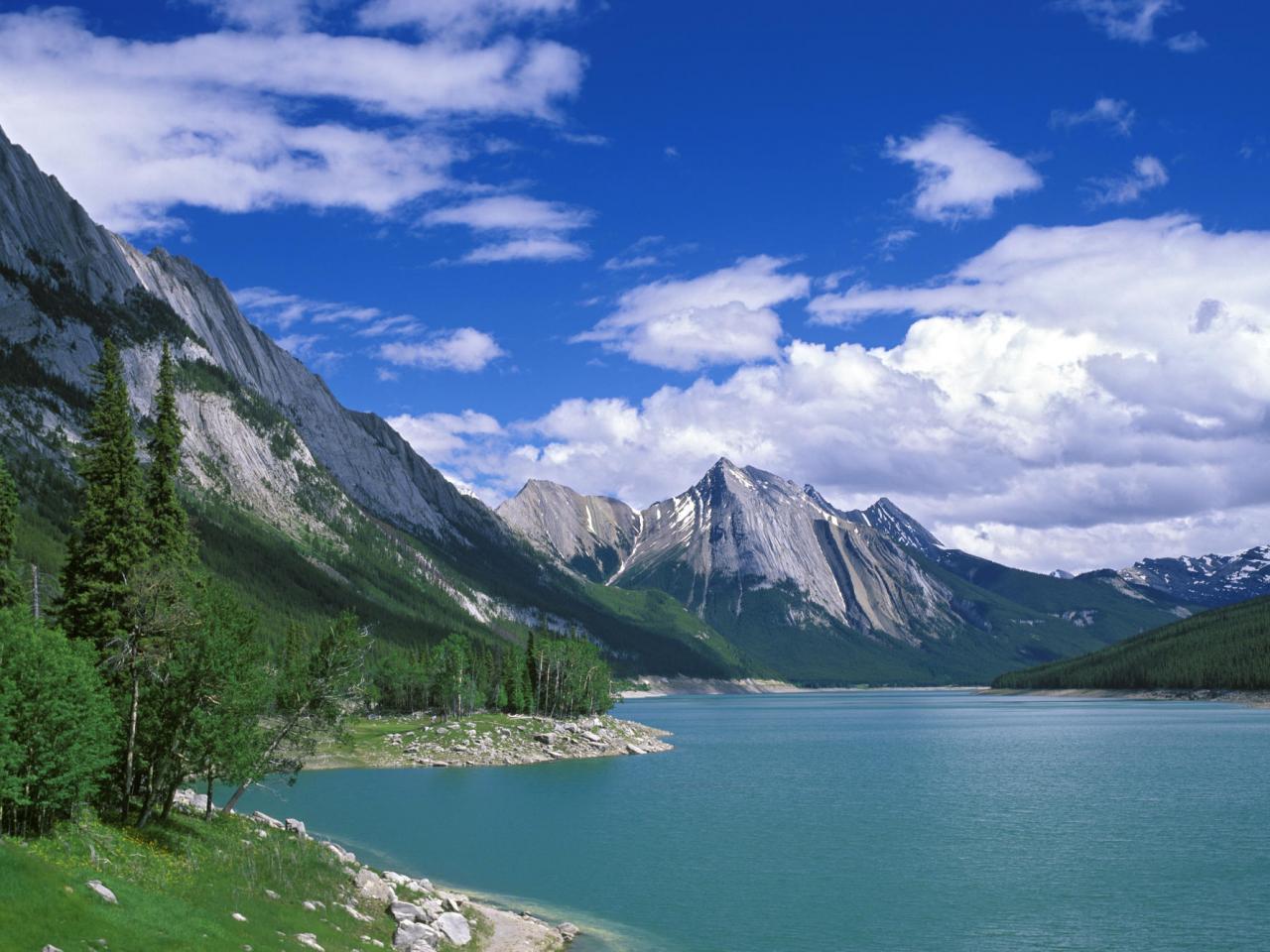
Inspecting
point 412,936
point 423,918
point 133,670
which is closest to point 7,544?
point 133,670

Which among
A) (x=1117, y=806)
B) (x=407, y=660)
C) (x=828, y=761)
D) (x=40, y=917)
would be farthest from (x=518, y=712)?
(x=40, y=917)

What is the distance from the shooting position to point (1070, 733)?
16625 centimetres

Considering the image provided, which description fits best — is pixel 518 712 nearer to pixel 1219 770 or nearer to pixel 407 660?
pixel 407 660

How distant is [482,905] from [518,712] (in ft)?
372

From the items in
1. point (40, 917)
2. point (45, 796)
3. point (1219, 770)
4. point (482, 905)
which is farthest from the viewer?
point (1219, 770)

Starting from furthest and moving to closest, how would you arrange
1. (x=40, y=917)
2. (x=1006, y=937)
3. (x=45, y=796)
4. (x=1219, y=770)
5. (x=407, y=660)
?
(x=407, y=660)
(x=1219, y=770)
(x=1006, y=937)
(x=45, y=796)
(x=40, y=917)

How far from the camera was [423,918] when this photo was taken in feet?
Result: 149

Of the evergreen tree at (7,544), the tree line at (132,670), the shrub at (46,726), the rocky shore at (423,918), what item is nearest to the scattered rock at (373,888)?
the rocky shore at (423,918)

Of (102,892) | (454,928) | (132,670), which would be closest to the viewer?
(102,892)

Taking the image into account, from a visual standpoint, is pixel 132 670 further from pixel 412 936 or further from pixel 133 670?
pixel 412 936

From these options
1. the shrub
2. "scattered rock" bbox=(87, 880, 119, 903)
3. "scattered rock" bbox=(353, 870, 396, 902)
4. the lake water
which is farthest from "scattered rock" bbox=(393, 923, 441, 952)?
the shrub

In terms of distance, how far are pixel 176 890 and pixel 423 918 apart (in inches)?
449

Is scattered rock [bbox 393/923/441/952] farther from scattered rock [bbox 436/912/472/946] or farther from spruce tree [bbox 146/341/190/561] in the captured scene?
spruce tree [bbox 146/341/190/561]

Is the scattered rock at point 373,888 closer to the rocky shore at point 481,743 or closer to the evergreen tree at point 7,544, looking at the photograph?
the evergreen tree at point 7,544
